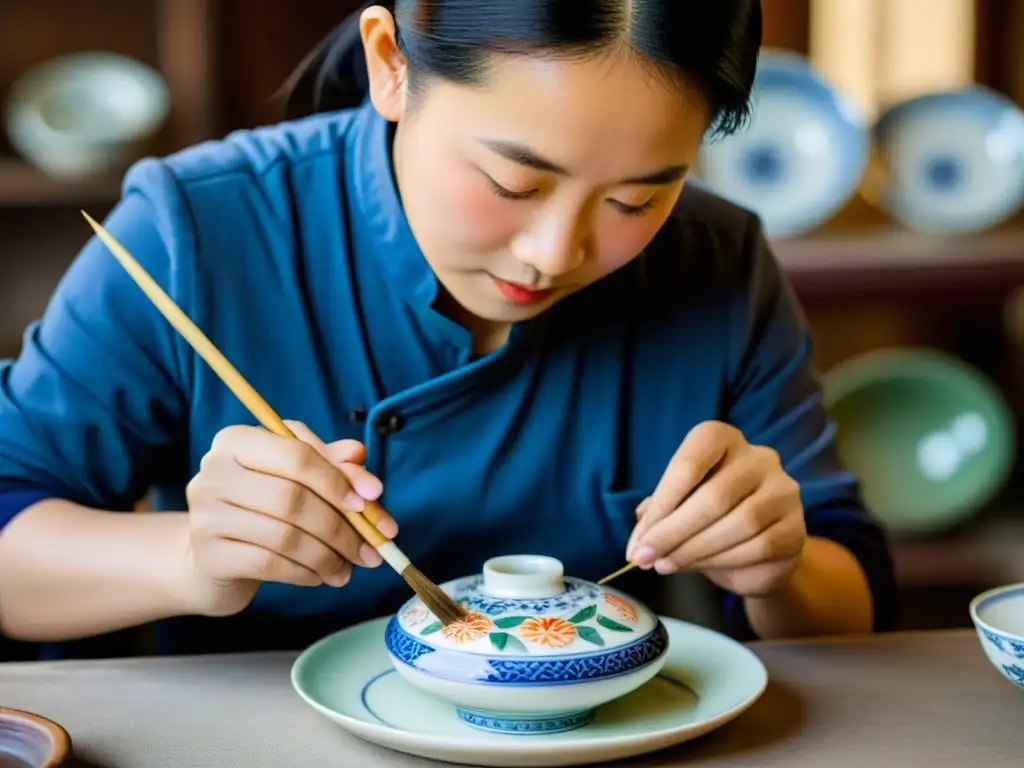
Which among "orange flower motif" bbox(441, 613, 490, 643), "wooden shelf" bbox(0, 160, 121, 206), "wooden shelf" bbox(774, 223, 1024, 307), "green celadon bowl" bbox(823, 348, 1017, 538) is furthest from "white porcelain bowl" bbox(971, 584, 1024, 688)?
"wooden shelf" bbox(0, 160, 121, 206)

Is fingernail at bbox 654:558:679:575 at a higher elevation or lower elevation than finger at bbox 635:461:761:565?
lower

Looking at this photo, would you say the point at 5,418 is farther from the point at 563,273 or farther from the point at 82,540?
the point at 563,273

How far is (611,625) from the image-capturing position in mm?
942

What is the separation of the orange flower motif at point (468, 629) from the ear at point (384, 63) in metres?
0.45

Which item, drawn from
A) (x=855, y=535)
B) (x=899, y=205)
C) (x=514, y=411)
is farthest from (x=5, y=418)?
(x=899, y=205)

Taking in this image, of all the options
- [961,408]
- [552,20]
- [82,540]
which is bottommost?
[961,408]

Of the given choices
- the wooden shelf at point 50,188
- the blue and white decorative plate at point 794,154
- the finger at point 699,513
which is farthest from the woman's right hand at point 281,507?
the blue and white decorative plate at point 794,154

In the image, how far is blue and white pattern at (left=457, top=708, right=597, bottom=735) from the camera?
0.94 meters

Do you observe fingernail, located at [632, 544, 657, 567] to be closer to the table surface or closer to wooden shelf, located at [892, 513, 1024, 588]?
the table surface

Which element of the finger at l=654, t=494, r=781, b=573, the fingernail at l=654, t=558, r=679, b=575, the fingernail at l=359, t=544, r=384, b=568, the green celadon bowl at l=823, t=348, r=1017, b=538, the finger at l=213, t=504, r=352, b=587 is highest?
the finger at l=213, t=504, r=352, b=587

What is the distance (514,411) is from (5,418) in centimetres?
48

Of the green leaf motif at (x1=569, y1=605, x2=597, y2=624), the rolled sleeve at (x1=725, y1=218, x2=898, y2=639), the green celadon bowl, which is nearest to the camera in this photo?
the green leaf motif at (x1=569, y1=605, x2=597, y2=624)

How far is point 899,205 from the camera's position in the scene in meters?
2.48

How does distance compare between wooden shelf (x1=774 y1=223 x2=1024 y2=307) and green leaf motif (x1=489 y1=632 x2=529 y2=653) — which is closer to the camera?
green leaf motif (x1=489 y1=632 x2=529 y2=653)
